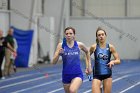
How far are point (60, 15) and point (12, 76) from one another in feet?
34.3

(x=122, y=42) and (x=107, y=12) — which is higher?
(x=107, y=12)

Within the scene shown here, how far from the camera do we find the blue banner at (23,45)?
23.4m

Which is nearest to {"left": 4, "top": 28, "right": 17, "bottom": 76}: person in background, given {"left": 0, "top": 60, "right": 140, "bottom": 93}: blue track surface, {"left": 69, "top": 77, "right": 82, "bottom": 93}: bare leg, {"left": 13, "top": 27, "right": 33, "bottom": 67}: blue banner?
{"left": 0, "top": 60, "right": 140, "bottom": 93}: blue track surface

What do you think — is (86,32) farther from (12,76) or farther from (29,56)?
(12,76)

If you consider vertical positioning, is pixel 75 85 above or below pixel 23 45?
below

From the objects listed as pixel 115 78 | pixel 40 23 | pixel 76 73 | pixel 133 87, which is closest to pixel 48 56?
pixel 40 23

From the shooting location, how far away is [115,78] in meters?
18.5

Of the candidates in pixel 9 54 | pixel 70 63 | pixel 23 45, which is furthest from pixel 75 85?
pixel 23 45

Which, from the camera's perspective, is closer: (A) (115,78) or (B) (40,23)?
(A) (115,78)

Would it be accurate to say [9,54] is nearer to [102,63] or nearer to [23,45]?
[23,45]

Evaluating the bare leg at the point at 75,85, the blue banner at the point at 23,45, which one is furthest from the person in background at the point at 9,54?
the bare leg at the point at 75,85

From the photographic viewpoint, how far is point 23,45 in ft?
77.6

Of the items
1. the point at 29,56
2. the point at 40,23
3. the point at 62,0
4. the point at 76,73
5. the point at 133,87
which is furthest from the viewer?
the point at 62,0

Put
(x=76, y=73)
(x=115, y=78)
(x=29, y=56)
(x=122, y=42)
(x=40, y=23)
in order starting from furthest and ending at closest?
(x=122, y=42) < (x=40, y=23) < (x=29, y=56) < (x=115, y=78) < (x=76, y=73)
